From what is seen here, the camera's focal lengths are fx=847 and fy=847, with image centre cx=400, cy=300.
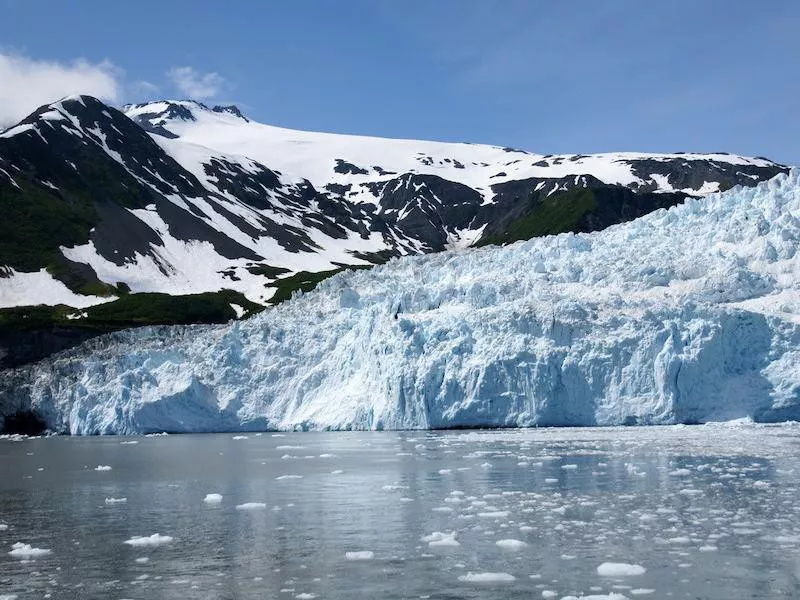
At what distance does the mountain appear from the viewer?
77.9 meters

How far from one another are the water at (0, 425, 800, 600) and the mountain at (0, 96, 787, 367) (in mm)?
47909

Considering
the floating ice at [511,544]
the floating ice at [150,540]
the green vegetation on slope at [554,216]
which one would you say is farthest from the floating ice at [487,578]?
the green vegetation on slope at [554,216]

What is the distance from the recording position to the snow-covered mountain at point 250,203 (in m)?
86.7

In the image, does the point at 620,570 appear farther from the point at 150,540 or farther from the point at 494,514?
the point at 150,540

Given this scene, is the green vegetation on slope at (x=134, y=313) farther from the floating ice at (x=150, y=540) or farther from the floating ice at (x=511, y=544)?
the floating ice at (x=511, y=544)

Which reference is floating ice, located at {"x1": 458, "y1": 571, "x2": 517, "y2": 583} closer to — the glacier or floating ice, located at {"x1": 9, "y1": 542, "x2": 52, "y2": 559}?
floating ice, located at {"x1": 9, "y1": 542, "x2": 52, "y2": 559}

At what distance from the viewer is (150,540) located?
11219 millimetres

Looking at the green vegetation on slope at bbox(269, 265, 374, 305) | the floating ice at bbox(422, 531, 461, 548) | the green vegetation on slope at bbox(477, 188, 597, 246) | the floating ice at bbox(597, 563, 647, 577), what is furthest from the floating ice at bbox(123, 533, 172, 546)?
the green vegetation on slope at bbox(477, 188, 597, 246)

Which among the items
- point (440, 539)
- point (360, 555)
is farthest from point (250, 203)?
point (360, 555)

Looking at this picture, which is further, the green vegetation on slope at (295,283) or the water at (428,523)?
the green vegetation on slope at (295,283)

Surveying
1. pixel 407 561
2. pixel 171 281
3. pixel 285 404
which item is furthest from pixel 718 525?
pixel 171 281

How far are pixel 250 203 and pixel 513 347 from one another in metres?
95.3

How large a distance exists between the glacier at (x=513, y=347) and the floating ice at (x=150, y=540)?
60.1 ft

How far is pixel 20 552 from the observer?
1071 centimetres
